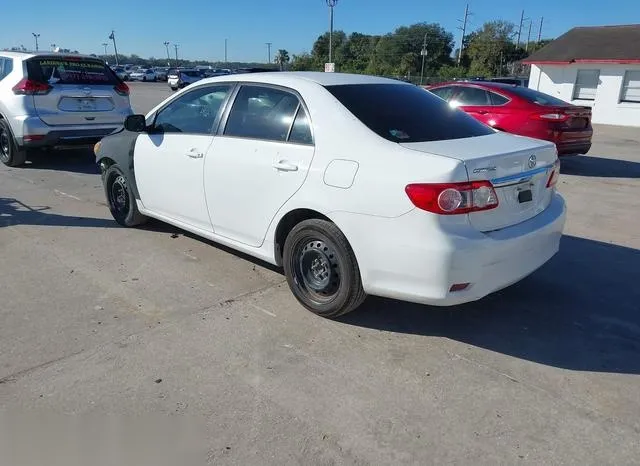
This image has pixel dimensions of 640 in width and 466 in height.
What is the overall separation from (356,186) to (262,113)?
1.23m

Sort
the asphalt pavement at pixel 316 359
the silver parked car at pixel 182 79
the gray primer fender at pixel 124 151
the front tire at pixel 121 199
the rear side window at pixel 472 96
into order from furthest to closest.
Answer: the silver parked car at pixel 182 79 → the rear side window at pixel 472 96 → the front tire at pixel 121 199 → the gray primer fender at pixel 124 151 → the asphalt pavement at pixel 316 359

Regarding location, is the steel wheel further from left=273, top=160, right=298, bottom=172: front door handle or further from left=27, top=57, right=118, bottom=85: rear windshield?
left=27, top=57, right=118, bottom=85: rear windshield

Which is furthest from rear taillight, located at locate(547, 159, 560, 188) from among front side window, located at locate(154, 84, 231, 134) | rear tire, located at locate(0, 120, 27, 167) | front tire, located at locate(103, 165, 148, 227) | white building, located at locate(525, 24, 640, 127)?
white building, located at locate(525, 24, 640, 127)

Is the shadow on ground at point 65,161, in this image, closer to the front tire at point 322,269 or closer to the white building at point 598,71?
the front tire at point 322,269

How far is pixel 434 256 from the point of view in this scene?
10.1ft

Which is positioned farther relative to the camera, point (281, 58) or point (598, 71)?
point (281, 58)

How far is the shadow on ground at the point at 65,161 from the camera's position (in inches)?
358

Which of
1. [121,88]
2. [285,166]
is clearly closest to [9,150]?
[121,88]

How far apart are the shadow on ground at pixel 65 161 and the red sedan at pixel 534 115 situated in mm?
7197

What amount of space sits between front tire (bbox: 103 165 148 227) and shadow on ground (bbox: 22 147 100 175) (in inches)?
131

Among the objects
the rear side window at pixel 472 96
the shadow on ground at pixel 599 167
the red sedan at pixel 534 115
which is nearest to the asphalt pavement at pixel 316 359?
the red sedan at pixel 534 115

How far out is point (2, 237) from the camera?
5.45 m

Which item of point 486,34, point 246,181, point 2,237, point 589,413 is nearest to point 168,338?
point 246,181

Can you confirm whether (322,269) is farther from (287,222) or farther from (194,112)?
(194,112)
